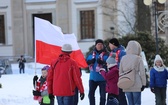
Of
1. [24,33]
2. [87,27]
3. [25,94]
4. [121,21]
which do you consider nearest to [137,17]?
[121,21]

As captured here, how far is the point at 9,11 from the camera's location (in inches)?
1571

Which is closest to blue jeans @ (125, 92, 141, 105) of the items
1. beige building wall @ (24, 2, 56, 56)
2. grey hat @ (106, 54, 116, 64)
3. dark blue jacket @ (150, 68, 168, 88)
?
grey hat @ (106, 54, 116, 64)

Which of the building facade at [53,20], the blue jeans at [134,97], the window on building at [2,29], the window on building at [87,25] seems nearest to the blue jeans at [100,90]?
the blue jeans at [134,97]

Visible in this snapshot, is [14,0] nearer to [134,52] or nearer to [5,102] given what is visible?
[5,102]

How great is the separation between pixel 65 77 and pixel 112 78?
4.36 ft

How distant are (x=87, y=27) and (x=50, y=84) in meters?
31.9

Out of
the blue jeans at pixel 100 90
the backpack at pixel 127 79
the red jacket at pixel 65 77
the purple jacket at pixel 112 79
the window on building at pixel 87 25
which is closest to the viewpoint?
the red jacket at pixel 65 77

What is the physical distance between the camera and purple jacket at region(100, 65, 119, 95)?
921 cm

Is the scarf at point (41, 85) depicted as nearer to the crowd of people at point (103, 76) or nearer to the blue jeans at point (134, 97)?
the crowd of people at point (103, 76)

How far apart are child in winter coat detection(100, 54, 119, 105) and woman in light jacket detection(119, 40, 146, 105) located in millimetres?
309

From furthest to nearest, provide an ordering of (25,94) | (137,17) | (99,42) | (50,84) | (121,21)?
(121,21) < (137,17) < (25,94) < (99,42) < (50,84)

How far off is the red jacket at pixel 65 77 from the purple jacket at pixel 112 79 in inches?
37.6

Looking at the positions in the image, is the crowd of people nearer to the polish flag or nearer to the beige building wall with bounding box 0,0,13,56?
the polish flag

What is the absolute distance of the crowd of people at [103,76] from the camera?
329 inches
